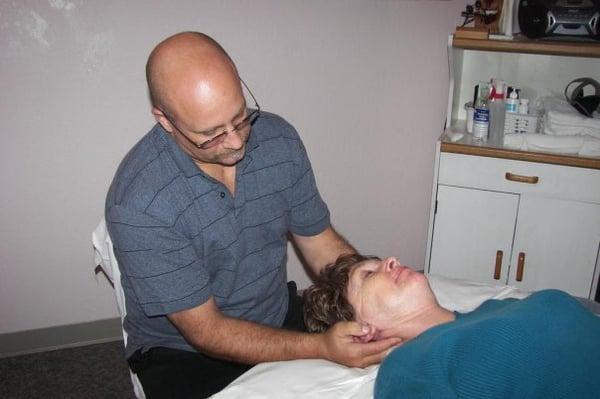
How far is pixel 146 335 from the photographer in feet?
5.01

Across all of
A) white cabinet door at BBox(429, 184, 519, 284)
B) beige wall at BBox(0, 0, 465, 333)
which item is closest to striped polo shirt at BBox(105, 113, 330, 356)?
beige wall at BBox(0, 0, 465, 333)

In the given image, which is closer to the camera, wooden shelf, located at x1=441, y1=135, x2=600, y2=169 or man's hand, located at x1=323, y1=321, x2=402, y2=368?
man's hand, located at x1=323, y1=321, x2=402, y2=368

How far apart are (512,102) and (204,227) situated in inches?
60.4

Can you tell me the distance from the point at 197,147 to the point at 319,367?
62 cm

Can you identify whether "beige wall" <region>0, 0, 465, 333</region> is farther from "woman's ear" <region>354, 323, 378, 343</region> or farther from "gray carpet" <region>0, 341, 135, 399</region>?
"woman's ear" <region>354, 323, 378, 343</region>

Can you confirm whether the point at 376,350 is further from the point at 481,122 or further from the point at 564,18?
the point at 564,18

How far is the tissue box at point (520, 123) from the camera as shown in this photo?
2223 millimetres

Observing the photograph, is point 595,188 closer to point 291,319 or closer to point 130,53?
point 291,319

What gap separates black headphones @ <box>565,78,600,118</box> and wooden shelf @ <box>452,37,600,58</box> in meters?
0.25

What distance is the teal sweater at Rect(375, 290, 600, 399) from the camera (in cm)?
99

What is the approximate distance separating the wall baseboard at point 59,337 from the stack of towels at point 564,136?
1974 millimetres

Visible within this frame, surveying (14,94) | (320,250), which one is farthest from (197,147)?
(14,94)

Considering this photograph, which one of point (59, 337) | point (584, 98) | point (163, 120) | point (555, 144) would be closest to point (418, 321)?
point (163, 120)

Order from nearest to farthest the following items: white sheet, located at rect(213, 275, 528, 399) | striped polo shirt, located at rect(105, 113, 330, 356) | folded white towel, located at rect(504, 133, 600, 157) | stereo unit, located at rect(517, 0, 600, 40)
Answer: white sheet, located at rect(213, 275, 528, 399), striped polo shirt, located at rect(105, 113, 330, 356), stereo unit, located at rect(517, 0, 600, 40), folded white towel, located at rect(504, 133, 600, 157)
